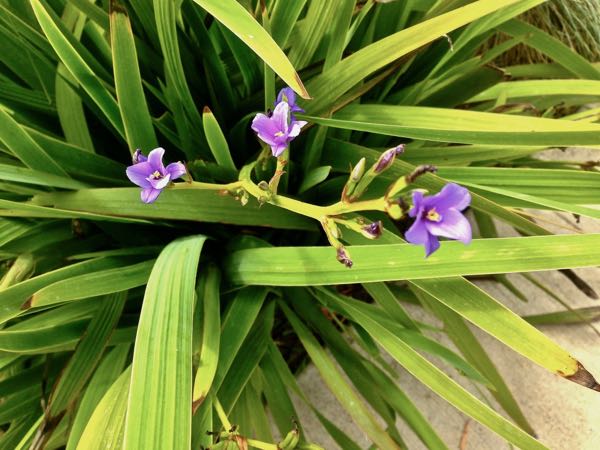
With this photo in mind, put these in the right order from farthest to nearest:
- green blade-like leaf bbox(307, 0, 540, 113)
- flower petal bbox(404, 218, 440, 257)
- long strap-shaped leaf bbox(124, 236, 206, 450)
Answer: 1. green blade-like leaf bbox(307, 0, 540, 113)
2. long strap-shaped leaf bbox(124, 236, 206, 450)
3. flower petal bbox(404, 218, 440, 257)

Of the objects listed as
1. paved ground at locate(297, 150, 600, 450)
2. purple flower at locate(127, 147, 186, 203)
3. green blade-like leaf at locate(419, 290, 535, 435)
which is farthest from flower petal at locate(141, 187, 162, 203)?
paved ground at locate(297, 150, 600, 450)

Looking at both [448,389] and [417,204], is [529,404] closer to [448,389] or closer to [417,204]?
[448,389]

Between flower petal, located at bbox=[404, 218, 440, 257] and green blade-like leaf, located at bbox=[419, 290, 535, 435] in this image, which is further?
green blade-like leaf, located at bbox=[419, 290, 535, 435]

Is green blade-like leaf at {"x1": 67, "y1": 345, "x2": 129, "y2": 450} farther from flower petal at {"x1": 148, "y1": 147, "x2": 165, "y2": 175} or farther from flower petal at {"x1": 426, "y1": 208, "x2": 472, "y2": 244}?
flower petal at {"x1": 426, "y1": 208, "x2": 472, "y2": 244}

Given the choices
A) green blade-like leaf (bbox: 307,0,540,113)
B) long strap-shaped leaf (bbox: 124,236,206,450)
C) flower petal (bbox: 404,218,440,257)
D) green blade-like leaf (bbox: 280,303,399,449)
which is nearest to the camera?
flower petal (bbox: 404,218,440,257)

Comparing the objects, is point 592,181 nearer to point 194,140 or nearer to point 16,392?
point 194,140

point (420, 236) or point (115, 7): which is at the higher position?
point (115, 7)

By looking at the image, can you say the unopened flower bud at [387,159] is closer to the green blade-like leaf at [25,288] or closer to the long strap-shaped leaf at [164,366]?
the long strap-shaped leaf at [164,366]

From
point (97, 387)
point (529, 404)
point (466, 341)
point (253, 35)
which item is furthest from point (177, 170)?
point (529, 404)

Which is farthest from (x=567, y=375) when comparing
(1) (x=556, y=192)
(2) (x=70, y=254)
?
(2) (x=70, y=254)
